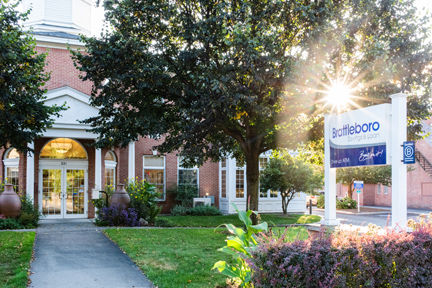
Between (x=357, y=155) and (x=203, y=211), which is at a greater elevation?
(x=357, y=155)

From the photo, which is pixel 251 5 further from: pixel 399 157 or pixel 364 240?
pixel 364 240

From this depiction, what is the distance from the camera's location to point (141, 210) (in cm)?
1552

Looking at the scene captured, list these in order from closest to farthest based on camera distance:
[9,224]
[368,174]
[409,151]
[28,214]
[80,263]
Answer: [409,151], [80,263], [9,224], [28,214], [368,174]

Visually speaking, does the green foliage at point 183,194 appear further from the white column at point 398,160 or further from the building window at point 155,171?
the white column at point 398,160

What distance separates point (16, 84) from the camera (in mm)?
9750

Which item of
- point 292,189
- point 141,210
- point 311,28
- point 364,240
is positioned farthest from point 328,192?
point 292,189

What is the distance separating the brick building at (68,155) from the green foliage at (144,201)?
1245mm

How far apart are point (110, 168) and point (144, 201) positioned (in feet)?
11.1

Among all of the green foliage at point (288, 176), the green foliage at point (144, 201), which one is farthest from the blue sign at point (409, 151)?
the green foliage at point (288, 176)

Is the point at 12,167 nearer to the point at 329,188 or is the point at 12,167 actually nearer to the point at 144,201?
the point at 144,201

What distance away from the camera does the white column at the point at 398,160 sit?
23.5ft

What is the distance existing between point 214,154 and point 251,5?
602 centimetres
